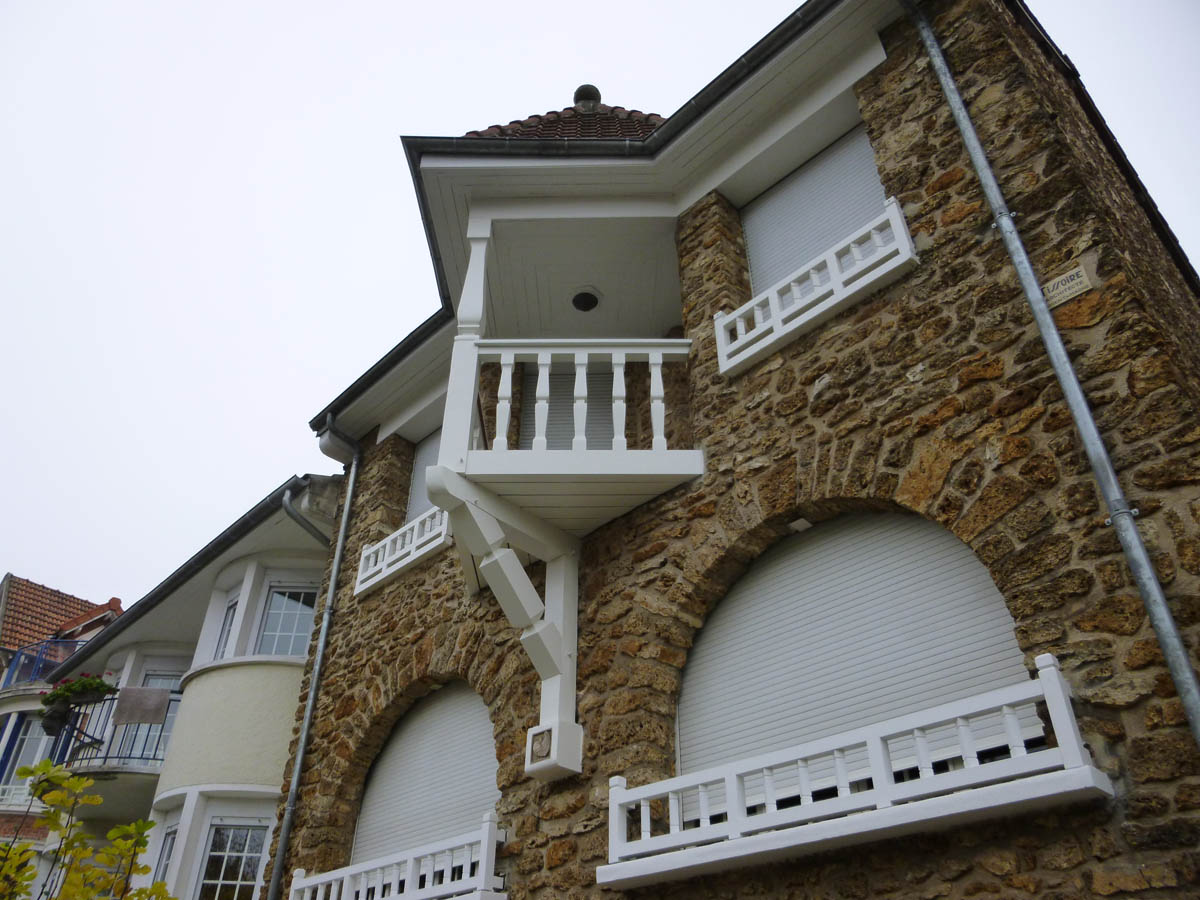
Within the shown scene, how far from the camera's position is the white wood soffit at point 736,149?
6125mm

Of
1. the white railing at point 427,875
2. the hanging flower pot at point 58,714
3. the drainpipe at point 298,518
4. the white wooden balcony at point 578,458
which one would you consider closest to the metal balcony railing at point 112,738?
the hanging flower pot at point 58,714

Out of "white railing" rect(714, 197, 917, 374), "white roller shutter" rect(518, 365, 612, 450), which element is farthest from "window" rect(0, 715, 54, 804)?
"white railing" rect(714, 197, 917, 374)

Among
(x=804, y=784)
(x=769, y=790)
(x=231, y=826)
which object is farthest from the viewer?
(x=231, y=826)

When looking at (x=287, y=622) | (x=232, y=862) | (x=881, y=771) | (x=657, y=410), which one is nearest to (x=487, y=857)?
(x=881, y=771)

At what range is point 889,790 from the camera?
3676mm

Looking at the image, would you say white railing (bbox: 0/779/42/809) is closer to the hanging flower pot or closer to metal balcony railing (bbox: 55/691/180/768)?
the hanging flower pot

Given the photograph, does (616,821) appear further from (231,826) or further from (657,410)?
(231,826)

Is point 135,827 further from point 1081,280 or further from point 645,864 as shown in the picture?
point 1081,280

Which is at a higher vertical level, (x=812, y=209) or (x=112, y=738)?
(x=812, y=209)

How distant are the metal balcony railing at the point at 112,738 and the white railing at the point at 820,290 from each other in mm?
8942

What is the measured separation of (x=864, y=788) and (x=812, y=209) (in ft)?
13.0

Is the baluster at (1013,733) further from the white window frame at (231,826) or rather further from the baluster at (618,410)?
the white window frame at (231,826)

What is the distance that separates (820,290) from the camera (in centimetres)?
552

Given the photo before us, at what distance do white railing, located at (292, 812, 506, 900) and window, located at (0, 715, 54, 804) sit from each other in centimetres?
1207
